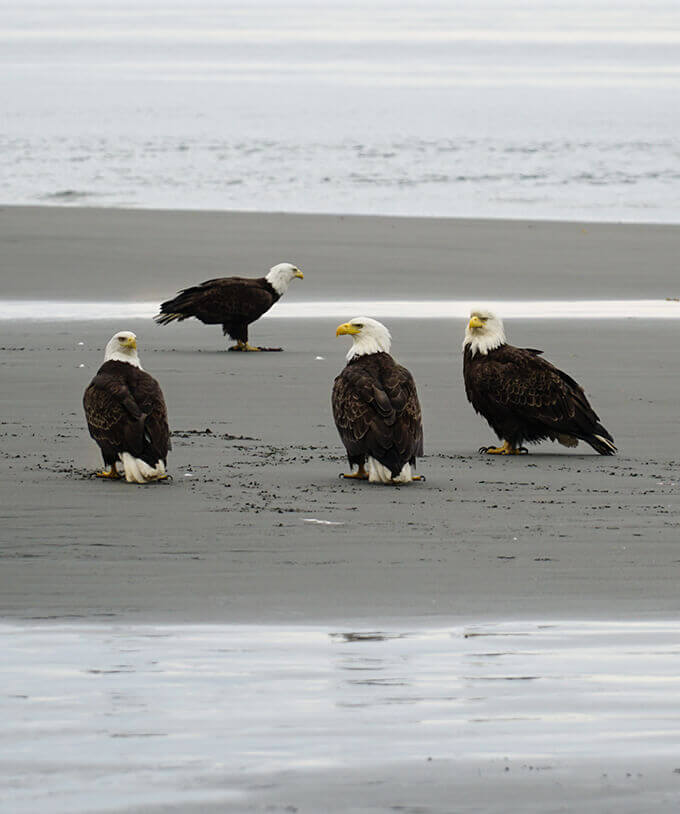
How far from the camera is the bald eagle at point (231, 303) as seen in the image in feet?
51.0

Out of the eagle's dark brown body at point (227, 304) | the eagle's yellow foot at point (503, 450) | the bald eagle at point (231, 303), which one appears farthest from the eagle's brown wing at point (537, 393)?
the eagle's dark brown body at point (227, 304)

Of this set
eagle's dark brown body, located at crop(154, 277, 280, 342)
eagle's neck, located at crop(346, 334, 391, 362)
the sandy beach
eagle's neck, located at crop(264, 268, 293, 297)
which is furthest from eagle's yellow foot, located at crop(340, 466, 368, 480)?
eagle's neck, located at crop(264, 268, 293, 297)

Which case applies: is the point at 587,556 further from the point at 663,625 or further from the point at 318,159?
the point at 318,159

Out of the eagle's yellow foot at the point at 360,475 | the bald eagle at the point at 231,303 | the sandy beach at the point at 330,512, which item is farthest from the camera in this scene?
the bald eagle at the point at 231,303

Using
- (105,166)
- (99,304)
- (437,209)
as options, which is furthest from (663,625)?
(105,166)

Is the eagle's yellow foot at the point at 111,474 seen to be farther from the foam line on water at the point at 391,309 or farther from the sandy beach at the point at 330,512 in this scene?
the foam line on water at the point at 391,309

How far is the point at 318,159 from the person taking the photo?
161 feet

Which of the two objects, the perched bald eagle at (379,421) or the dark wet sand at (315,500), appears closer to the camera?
the dark wet sand at (315,500)

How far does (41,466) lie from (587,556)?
3367mm

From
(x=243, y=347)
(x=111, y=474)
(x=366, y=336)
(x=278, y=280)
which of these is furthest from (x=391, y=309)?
(x=111, y=474)

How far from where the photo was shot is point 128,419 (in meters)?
9.02

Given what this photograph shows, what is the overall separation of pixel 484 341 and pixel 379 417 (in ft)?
6.29

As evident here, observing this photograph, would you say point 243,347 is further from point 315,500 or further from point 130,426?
point 315,500

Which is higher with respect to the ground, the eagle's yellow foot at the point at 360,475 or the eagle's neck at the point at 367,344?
the eagle's neck at the point at 367,344
